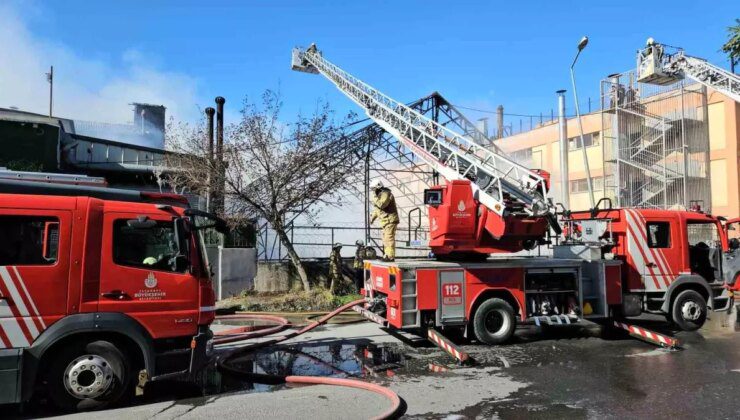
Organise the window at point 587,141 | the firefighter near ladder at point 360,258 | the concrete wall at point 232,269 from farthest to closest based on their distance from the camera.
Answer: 1. the window at point 587,141
2. the firefighter near ladder at point 360,258
3. the concrete wall at point 232,269

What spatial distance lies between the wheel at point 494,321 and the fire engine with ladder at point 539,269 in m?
0.02

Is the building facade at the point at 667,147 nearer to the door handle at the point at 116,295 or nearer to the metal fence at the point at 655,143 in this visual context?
the metal fence at the point at 655,143

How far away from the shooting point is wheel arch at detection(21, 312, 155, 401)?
5348 millimetres

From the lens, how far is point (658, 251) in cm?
1049

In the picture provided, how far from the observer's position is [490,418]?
5500mm

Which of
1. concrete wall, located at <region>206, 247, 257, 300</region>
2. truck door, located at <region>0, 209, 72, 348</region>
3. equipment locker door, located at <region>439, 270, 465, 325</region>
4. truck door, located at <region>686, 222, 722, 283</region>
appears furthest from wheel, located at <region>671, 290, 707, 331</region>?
concrete wall, located at <region>206, 247, 257, 300</region>

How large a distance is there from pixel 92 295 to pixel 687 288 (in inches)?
423

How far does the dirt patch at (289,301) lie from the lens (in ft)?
44.5

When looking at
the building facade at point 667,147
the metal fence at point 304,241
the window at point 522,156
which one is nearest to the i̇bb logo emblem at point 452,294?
the metal fence at point 304,241

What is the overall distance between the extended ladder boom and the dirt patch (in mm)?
5062

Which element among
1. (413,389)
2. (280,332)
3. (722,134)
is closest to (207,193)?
(280,332)

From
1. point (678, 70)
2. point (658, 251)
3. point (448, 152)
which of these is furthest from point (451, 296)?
point (678, 70)

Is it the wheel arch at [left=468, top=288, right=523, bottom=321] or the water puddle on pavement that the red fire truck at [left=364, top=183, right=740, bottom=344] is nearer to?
the wheel arch at [left=468, top=288, right=523, bottom=321]

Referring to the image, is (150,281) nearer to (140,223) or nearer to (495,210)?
(140,223)
